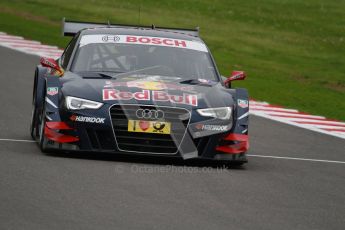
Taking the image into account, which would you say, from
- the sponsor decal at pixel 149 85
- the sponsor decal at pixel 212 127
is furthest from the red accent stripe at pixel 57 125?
the sponsor decal at pixel 212 127

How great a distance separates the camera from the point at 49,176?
30.5ft

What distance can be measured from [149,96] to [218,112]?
706 millimetres

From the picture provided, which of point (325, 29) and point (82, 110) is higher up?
point (82, 110)

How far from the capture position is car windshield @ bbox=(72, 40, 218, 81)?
38.2 feet

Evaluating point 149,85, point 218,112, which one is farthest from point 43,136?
point 218,112

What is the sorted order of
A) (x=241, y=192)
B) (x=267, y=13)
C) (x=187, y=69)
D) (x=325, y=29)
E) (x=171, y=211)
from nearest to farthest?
(x=171, y=211)
(x=241, y=192)
(x=187, y=69)
(x=325, y=29)
(x=267, y=13)

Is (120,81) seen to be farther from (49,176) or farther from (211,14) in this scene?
(211,14)

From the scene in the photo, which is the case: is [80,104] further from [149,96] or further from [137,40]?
[137,40]

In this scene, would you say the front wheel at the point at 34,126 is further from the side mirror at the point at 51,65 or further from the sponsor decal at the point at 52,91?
the sponsor decal at the point at 52,91

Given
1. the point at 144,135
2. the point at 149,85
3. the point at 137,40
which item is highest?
the point at 137,40

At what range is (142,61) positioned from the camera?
1177cm

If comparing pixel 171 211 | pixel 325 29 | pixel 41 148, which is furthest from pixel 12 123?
pixel 325 29

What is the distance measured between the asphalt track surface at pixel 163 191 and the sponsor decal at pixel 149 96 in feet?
2.05

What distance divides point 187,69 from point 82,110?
5.75 ft
